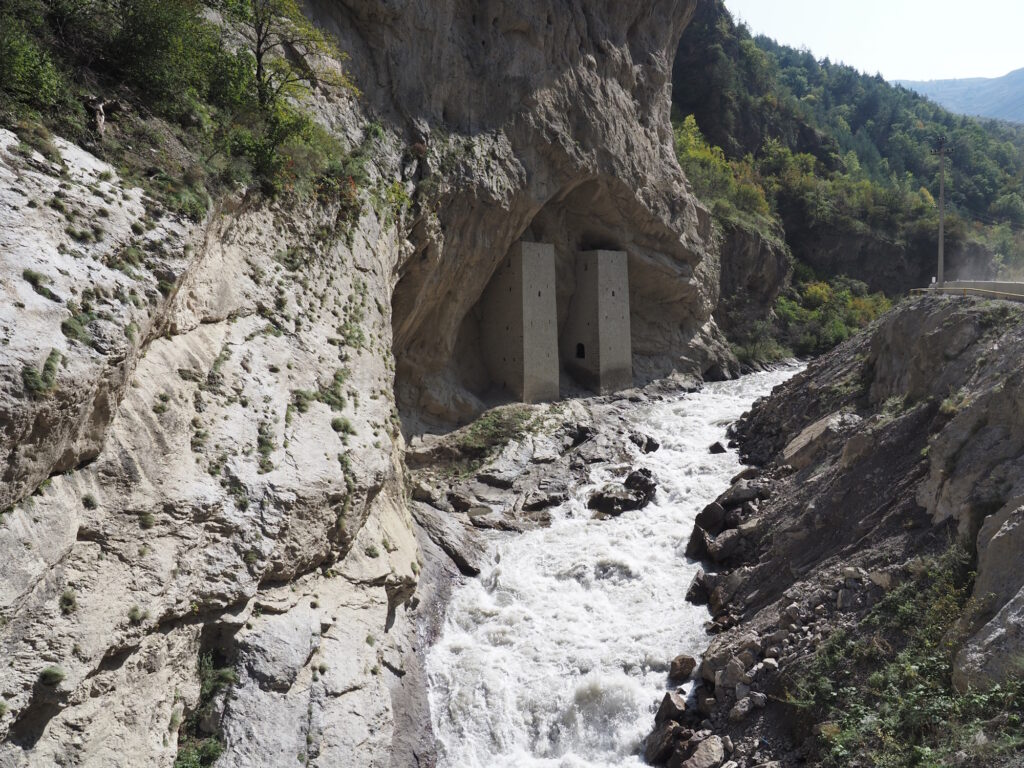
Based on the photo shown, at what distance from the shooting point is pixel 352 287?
20.1m

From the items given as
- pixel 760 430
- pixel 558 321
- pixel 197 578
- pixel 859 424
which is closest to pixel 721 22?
pixel 558 321

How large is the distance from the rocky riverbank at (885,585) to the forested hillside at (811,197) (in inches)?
1176

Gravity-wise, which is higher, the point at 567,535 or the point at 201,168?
the point at 201,168

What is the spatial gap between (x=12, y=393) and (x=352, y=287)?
1083 centimetres

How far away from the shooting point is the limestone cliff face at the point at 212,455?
10.4 m

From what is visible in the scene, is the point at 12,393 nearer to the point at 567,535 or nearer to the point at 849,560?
the point at 849,560

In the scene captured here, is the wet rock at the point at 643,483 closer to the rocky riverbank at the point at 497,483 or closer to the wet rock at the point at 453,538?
the rocky riverbank at the point at 497,483

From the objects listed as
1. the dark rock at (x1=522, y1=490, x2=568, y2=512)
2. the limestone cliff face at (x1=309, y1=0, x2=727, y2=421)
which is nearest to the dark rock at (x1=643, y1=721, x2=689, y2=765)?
the dark rock at (x1=522, y1=490, x2=568, y2=512)

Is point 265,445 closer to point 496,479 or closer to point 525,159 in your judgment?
point 496,479

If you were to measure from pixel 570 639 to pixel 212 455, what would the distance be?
942 centimetres

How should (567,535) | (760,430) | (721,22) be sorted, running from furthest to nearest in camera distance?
(721,22), (760,430), (567,535)

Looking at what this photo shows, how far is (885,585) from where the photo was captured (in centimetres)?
1447

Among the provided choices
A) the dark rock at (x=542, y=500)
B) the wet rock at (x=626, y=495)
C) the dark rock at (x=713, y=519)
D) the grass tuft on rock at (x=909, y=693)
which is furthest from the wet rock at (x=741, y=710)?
the dark rock at (x=542, y=500)

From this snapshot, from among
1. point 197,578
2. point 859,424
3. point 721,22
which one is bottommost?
point 197,578
